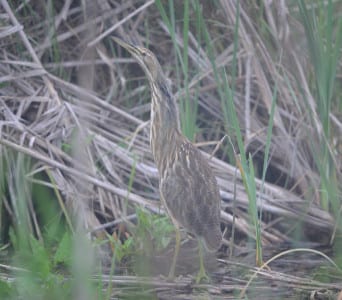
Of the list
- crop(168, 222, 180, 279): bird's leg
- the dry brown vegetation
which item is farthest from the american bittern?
the dry brown vegetation

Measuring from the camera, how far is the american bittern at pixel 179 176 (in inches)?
142

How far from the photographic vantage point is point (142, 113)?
480cm

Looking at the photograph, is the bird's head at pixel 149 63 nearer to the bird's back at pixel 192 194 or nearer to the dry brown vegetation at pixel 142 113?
the dry brown vegetation at pixel 142 113

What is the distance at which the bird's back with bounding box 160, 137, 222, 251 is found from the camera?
360 cm

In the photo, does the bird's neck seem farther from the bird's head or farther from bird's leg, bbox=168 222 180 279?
bird's leg, bbox=168 222 180 279

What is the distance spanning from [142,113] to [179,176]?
3.64ft

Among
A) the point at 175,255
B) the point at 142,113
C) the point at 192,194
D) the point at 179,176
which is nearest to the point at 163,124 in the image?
the point at 179,176

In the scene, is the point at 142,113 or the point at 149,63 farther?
the point at 142,113

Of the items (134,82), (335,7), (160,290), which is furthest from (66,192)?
(335,7)

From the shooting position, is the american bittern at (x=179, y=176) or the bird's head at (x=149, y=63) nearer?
the american bittern at (x=179, y=176)

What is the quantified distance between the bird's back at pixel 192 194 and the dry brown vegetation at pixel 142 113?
0.18 meters

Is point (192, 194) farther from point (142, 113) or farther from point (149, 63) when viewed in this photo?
point (142, 113)

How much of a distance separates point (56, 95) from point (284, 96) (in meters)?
1.22

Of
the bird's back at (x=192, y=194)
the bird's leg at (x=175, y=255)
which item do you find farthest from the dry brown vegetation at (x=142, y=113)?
the bird's back at (x=192, y=194)
